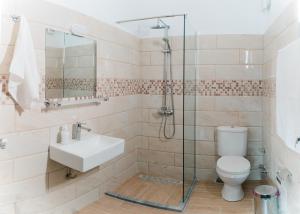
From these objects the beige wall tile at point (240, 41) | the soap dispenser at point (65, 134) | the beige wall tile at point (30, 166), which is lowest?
the beige wall tile at point (30, 166)

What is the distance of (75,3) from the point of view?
2.27 metres

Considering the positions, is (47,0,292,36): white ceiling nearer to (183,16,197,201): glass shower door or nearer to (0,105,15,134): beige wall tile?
(183,16,197,201): glass shower door

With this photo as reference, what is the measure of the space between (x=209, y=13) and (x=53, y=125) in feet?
7.59

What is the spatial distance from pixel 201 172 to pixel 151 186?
0.69 meters

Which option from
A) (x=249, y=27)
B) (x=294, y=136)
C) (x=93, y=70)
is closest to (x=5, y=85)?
(x=93, y=70)

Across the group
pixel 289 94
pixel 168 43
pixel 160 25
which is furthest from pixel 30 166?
pixel 160 25

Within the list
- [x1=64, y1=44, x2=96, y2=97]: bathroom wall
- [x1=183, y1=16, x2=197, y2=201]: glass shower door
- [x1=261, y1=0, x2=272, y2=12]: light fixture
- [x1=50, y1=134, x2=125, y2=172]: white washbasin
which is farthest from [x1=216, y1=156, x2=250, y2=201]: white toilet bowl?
[x1=261, y1=0, x2=272, y2=12]: light fixture

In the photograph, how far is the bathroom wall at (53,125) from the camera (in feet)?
5.68

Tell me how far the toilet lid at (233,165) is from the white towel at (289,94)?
74 centimetres

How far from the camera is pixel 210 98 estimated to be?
10.5 ft

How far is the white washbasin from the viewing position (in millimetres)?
1869

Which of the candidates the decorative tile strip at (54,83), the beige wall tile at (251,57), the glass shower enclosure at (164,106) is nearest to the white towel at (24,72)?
the decorative tile strip at (54,83)

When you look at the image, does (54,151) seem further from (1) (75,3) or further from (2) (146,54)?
(2) (146,54)

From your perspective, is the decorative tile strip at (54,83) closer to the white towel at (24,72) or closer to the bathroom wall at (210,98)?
the white towel at (24,72)
